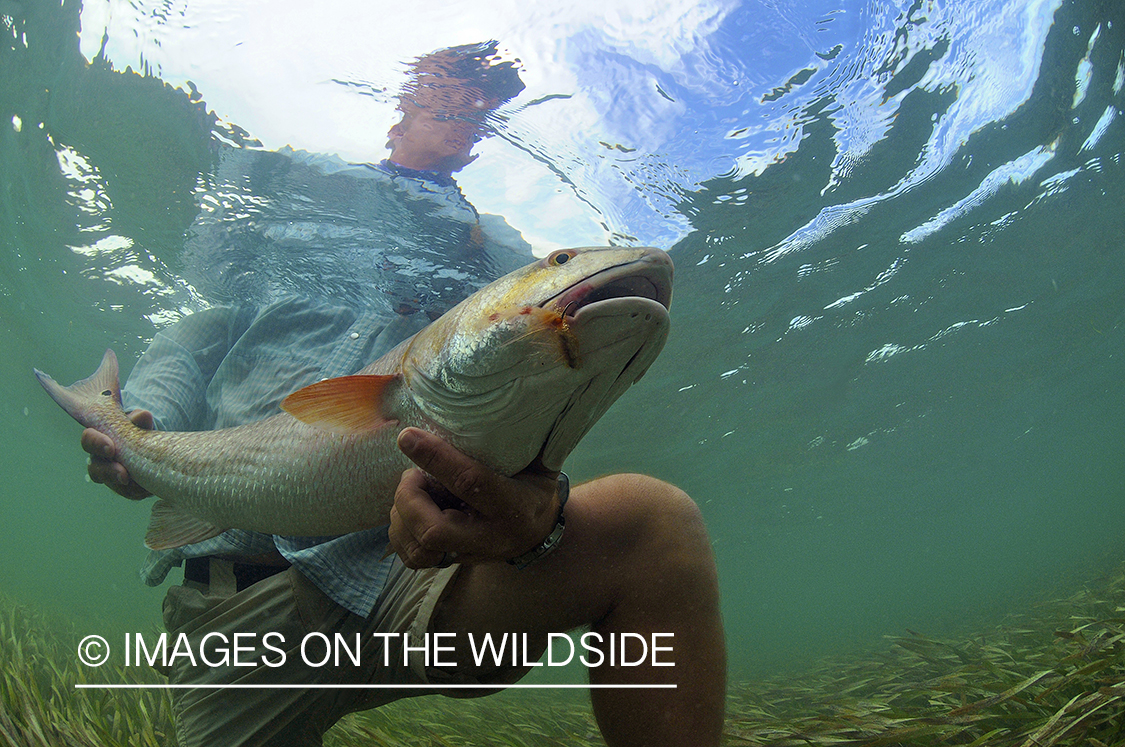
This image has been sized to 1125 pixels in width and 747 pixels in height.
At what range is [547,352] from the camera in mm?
1217

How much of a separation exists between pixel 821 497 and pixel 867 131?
27.4 metres

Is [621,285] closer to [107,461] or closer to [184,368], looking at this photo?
[107,461]

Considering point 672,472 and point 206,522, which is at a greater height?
point 672,472

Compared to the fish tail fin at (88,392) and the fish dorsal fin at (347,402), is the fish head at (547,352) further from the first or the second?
the fish tail fin at (88,392)

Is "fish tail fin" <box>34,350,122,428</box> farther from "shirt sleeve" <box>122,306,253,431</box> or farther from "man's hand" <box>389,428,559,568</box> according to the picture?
"man's hand" <box>389,428,559,568</box>

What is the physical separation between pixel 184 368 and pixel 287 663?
1.92 meters

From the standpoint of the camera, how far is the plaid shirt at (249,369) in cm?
237

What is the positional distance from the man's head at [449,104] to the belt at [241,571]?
16.9ft

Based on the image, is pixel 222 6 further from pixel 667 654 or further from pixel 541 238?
pixel 667 654

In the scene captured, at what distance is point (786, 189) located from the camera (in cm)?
808

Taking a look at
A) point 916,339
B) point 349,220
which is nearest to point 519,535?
point 349,220

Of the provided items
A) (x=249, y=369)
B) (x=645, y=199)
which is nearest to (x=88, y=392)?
(x=249, y=369)

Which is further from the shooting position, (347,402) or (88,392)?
(88,392)

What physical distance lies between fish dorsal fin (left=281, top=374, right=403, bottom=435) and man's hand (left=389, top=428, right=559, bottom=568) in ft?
0.75
